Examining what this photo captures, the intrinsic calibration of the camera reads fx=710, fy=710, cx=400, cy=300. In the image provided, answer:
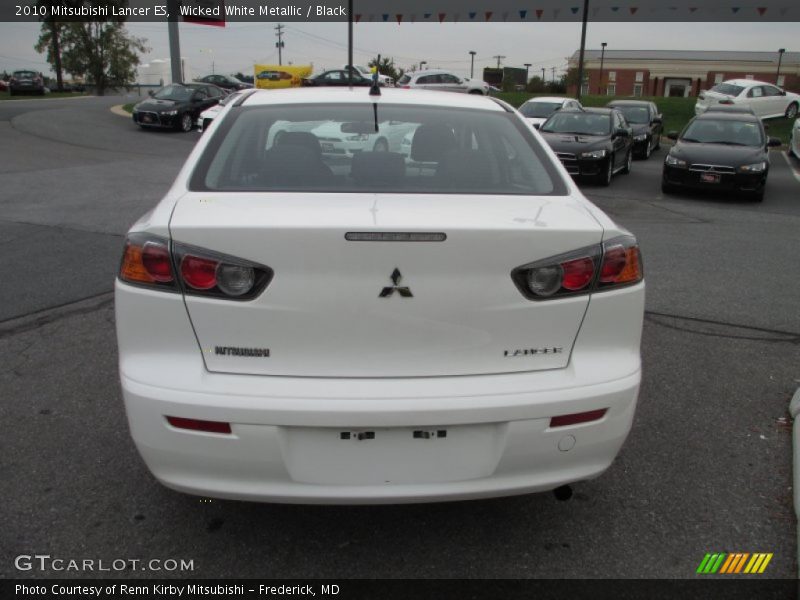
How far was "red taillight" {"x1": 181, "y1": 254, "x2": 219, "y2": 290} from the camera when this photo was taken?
2.27 meters

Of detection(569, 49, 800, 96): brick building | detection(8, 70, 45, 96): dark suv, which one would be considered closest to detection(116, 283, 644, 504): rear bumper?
detection(8, 70, 45, 96): dark suv

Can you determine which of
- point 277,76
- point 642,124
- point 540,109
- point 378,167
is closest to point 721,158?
point 642,124

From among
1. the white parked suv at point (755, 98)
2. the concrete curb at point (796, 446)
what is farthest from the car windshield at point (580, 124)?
the white parked suv at point (755, 98)

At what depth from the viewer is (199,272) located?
7.47ft

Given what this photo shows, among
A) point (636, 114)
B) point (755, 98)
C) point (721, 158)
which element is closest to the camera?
point (721, 158)

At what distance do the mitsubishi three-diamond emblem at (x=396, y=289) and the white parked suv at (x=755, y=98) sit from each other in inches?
1070

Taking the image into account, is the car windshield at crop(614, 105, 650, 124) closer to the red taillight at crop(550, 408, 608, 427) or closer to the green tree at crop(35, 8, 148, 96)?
the red taillight at crop(550, 408, 608, 427)

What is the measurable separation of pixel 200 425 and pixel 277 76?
116ft

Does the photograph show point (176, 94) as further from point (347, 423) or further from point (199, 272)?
point (347, 423)

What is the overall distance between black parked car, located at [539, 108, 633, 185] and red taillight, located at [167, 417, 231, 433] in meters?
12.1

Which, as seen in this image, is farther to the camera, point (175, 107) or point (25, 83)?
point (25, 83)

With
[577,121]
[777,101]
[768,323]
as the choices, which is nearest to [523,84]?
[777,101]

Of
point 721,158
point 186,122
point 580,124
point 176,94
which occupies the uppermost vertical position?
point 176,94

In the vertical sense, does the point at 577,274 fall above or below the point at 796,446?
above
